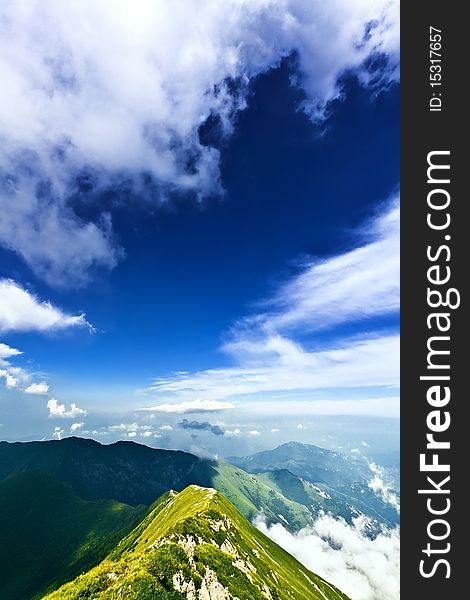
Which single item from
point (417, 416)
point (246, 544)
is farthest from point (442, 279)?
point (246, 544)

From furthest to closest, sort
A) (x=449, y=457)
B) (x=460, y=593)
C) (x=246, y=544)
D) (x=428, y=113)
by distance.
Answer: (x=246, y=544)
(x=428, y=113)
(x=449, y=457)
(x=460, y=593)

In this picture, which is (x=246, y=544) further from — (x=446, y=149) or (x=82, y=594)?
(x=446, y=149)

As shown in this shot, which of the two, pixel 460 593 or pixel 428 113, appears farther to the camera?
pixel 428 113

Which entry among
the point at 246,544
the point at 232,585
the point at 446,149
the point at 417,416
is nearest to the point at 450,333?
the point at 417,416

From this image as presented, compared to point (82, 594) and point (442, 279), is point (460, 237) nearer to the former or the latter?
point (442, 279)

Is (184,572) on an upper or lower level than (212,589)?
upper

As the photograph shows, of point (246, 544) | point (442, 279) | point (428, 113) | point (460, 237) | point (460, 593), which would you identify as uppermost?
point (428, 113)

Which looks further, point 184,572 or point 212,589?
point 212,589

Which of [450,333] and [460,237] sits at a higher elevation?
[460,237]

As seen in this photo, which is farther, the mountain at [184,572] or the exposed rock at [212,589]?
the exposed rock at [212,589]

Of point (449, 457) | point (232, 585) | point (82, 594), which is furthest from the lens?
point (232, 585)

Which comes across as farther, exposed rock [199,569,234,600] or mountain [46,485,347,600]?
exposed rock [199,569,234,600]
